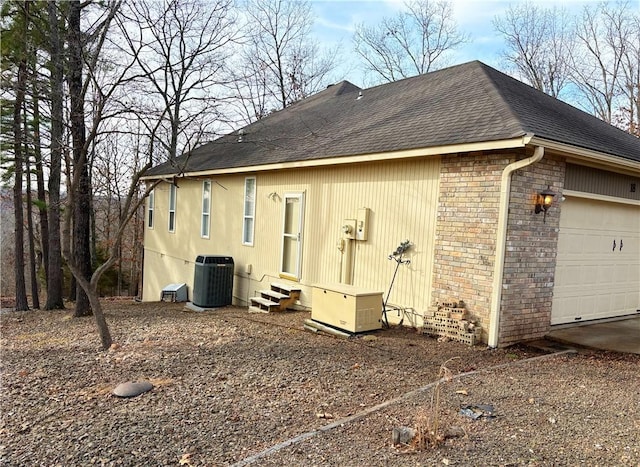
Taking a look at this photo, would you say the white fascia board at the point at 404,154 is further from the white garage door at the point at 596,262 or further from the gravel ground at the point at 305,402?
the gravel ground at the point at 305,402

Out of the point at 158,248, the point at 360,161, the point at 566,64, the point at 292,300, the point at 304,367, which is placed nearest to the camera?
the point at 304,367

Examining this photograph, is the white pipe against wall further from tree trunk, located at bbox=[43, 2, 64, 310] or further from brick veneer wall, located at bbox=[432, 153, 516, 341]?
tree trunk, located at bbox=[43, 2, 64, 310]

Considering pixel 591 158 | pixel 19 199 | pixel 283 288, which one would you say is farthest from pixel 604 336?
pixel 19 199

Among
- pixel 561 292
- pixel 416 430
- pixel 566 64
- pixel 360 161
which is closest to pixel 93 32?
pixel 360 161

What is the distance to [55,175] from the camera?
12391mm

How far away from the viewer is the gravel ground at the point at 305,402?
10.6 ft

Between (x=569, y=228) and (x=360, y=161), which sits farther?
(x=360, y=161)

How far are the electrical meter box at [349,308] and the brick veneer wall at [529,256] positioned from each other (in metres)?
1.71

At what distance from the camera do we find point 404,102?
30.6 feet

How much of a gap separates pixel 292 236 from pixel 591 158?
17.6 ft

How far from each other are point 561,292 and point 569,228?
3.15 ft

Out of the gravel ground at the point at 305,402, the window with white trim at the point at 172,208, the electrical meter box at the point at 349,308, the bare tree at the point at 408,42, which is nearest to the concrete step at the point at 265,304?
the electrical meter box at the point at 349,308

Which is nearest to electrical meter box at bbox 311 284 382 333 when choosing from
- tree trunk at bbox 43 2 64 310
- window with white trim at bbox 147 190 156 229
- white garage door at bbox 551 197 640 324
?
white garage door at bbox 551 197 640 324

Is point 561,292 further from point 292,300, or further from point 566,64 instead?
point 566,64
